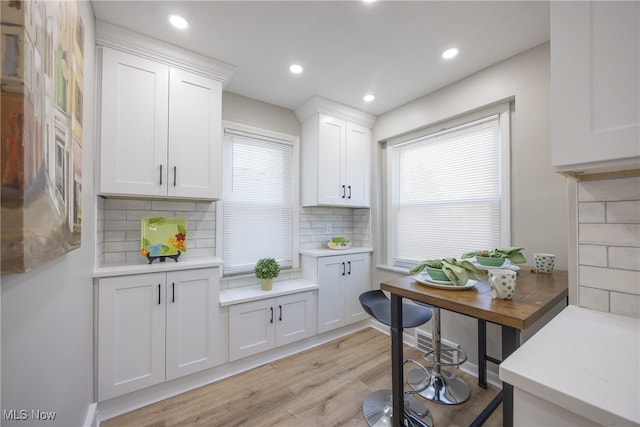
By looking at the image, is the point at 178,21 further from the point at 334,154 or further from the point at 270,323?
the point at 270,323

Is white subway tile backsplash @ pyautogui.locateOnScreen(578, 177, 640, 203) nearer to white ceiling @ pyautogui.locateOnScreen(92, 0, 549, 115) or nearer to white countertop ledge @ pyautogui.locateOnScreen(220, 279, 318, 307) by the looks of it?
white ceiling @ pyautogui.locateOnScreen(92, 0, 549, 115)

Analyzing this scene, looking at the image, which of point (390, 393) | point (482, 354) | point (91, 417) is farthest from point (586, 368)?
point (91, 417)

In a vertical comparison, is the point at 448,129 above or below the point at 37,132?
above

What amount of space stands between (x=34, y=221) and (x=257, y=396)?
75.4 inches

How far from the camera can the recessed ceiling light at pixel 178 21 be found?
66.0 inches

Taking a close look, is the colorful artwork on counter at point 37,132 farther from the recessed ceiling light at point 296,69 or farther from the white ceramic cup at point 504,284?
the white ceramic cup at point 504,284

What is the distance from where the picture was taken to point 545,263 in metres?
1.72

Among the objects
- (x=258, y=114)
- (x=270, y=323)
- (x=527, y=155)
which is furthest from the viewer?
(x=258, y=114)

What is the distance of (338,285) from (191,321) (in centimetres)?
156

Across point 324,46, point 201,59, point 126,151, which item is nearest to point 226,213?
point 126,151

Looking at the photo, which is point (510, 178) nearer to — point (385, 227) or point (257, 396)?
point (385, 227)

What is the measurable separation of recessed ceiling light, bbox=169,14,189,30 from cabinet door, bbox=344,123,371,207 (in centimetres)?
188

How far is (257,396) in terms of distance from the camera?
6.44ft

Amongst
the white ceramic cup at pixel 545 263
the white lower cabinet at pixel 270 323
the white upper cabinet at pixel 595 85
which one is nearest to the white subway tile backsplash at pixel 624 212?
the white upper cabinet at pixel 595 85
